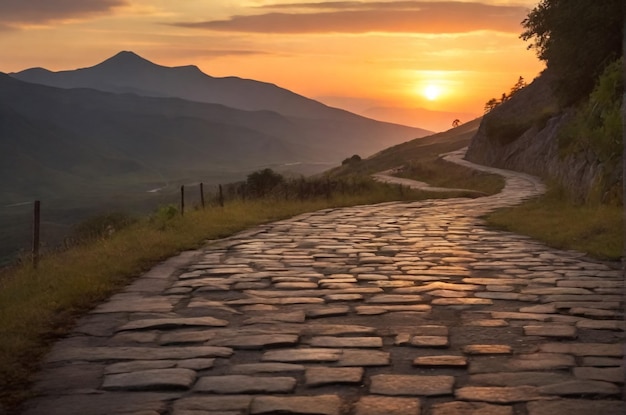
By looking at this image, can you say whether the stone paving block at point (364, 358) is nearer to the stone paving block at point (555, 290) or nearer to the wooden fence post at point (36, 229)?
the stone paving block at point (555, 290)

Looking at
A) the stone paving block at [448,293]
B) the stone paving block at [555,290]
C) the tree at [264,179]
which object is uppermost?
the tree at [264,179]

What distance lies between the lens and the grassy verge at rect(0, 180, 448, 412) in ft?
17.3

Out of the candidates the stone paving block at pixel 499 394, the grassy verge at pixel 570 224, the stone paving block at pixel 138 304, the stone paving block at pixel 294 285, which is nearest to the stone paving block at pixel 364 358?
the stone paving block at pixel 499 394

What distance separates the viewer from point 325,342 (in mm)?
5527

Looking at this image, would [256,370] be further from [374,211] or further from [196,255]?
[374,211]

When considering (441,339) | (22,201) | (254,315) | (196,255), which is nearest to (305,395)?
(441,339)

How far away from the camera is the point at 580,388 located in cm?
445

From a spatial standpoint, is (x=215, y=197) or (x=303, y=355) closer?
(x=303, y=355)

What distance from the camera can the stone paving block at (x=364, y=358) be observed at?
4.99 m

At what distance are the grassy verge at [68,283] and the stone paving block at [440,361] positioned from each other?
8.42 feet

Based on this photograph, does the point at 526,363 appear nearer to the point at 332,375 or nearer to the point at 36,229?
the point at 332,375

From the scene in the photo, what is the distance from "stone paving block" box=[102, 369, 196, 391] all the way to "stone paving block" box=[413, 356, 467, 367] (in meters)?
1.53

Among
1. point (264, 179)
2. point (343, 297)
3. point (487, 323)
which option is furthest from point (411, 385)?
point (264, 179)

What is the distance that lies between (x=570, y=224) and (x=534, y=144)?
21512 millimetres
